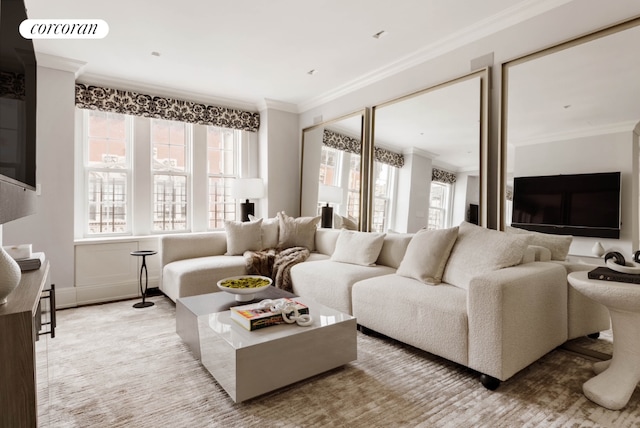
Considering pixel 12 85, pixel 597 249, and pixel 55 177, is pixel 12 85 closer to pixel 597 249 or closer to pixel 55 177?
pixel 55 177

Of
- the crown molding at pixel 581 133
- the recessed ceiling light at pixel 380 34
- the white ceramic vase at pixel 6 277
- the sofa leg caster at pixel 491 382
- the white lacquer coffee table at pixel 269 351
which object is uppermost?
the recessed ceiling light at pixel 380 34

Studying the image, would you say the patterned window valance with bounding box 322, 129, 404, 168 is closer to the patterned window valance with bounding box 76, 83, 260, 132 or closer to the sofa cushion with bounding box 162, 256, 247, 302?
the patterned window valance with bounding box 76, 83, 260, 132

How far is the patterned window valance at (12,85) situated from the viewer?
1213 millimetres

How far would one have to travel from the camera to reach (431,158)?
11.3ft

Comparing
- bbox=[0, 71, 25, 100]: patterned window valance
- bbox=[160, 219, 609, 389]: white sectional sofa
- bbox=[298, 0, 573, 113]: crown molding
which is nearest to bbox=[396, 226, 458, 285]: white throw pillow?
bbox=[160, 219, 609, 389]: white sectional sofa

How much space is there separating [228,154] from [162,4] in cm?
266

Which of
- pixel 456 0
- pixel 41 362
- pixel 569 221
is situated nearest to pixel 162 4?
pixel 456 0

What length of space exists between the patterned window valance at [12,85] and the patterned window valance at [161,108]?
281 cm

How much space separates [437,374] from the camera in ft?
7.00

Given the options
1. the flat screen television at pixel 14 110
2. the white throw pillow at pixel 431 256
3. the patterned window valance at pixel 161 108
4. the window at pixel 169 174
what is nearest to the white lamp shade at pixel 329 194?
Result: the patterned window valance at pixel 161 108

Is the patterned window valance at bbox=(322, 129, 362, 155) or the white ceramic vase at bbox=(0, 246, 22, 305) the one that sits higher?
the patterned window valance at bbox=(322, 129, 362, 155)

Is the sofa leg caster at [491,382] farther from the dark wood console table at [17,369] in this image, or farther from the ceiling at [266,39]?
the ceiling at [266,39]

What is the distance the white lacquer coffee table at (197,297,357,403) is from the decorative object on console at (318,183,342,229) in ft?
7.60

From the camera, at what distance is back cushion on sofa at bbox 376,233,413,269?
3312 millimetres
